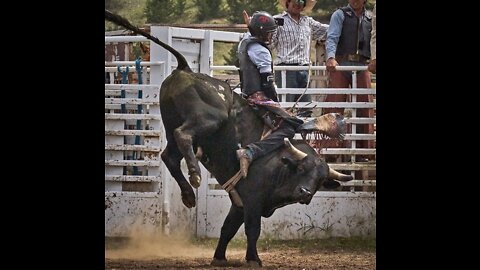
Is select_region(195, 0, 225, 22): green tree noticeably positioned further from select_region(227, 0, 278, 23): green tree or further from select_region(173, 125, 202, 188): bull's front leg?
select_region(173, 125, 202, 188): bull's front leg

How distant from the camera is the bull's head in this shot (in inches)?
421

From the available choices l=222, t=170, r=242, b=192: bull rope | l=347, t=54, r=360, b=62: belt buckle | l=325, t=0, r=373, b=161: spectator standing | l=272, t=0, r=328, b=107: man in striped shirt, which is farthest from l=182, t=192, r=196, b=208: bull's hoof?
l=347, t=54, r=360, b=62: belt buckle

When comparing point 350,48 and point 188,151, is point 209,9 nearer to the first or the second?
point 350,48

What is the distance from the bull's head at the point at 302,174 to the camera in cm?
1069

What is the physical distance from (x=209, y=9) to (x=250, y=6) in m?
0.44

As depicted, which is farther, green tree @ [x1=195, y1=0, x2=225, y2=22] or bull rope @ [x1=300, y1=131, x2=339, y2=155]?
green tree @ [x1=195, y1=0, x2=225, y2=22]

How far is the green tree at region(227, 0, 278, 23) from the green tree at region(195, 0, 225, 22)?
120 millimetres

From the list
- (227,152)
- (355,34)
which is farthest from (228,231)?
(355,34)

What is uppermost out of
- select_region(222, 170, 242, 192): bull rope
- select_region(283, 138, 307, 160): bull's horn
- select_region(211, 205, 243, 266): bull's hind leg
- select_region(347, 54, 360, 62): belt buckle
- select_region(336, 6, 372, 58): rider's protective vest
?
select_region(336, 6, 372, 58): rider's protective vest

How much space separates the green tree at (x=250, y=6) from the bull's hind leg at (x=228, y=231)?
54.5 inches

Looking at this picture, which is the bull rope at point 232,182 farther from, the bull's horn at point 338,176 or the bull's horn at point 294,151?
the bull's horn at point 338,176

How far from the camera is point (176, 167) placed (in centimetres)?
1062
